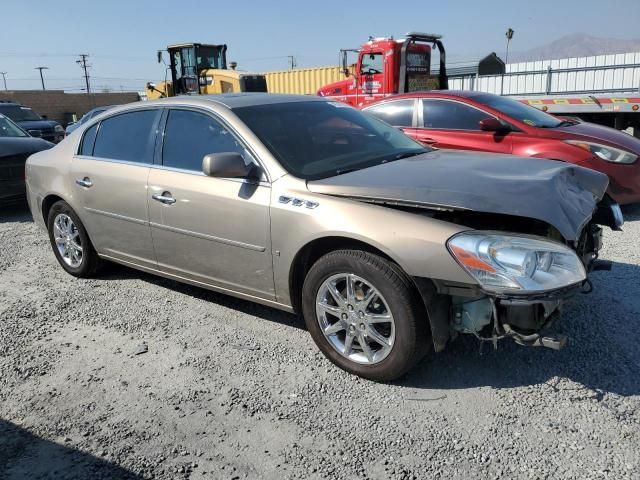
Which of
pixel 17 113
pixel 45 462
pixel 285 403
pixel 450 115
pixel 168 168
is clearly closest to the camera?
pixel 45 462

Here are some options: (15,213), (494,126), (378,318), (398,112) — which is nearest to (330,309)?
(378,318)

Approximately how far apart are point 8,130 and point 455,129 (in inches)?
283

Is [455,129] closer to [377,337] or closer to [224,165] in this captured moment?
[224,165]

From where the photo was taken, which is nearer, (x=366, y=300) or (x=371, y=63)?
(x=366, y=300)

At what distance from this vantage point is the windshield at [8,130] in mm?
8975

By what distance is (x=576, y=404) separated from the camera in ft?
9.66

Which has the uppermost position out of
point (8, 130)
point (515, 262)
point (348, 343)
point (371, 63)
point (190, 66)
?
point (190, 66)

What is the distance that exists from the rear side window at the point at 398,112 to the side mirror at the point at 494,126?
1.12 meters

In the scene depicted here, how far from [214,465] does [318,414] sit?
2.04 feet

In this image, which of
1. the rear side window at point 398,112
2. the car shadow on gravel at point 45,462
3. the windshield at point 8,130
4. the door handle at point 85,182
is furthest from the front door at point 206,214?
the windshield at point 8,130

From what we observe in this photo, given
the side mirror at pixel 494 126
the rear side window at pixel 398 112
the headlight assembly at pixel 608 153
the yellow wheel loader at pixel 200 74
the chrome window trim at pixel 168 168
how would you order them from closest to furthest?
the chrome window trim at pixel 168 168 → the headlight assembly at pixel 608 153 → the side mirror at pixel 494 126 → the rear side window at pixel 398 112 → the yellow wheel loader at pixel 200 74

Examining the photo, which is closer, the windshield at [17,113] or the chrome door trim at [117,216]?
the chrome door trim at [117,216]

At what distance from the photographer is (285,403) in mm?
3092

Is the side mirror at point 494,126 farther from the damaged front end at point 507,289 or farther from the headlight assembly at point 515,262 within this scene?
the headlight assembly at point 515,262
